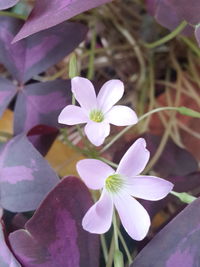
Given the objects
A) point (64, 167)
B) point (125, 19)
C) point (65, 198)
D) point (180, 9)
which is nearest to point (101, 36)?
point (125, 19)

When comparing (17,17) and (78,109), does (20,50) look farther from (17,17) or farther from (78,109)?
(78,109)

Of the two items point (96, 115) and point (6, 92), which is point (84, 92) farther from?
point (6, 92)

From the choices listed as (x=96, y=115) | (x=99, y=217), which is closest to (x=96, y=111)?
(x=96, y=115)

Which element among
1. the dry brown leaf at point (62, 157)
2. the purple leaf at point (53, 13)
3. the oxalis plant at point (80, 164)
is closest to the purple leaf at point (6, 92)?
the oxalis plant at point (80, 164)

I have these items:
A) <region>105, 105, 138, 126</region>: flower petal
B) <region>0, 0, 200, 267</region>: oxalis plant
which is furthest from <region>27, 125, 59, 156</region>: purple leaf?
<region>105, 105, 138, 126</region>: flower petal

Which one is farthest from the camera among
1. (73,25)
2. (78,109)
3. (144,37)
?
(144,37)

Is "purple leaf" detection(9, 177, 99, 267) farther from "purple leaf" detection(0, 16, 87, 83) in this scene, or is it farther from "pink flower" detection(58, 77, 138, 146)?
"purple leaf" detection(0, 16, 87, 83)
